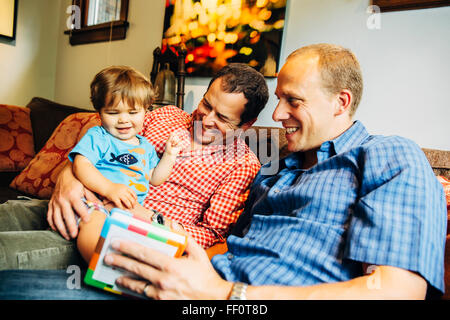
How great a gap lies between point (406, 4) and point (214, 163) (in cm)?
112

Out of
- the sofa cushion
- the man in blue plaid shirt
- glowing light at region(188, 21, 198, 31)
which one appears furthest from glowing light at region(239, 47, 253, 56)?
the sofa cushion

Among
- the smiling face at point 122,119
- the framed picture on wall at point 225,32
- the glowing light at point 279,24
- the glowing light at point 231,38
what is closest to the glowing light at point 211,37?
the framed picture on wall at point 225,32

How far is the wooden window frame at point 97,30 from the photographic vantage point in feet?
9.69

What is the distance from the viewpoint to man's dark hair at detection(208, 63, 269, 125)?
1.35m

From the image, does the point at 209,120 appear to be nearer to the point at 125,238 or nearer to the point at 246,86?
the point at 246,86

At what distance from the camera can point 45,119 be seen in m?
2.34

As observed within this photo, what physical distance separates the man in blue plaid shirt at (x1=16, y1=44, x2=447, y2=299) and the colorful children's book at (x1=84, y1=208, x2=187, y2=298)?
0.02 metres

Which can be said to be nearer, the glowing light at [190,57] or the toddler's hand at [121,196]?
the toddler's hand at [121,196]

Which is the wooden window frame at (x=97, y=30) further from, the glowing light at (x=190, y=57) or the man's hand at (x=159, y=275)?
the man's hand at (x=159, y=275)

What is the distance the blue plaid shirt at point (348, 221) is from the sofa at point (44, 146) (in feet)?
0.72

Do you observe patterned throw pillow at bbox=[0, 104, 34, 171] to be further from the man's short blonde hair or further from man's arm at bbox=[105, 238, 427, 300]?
the man's short blonde hair
